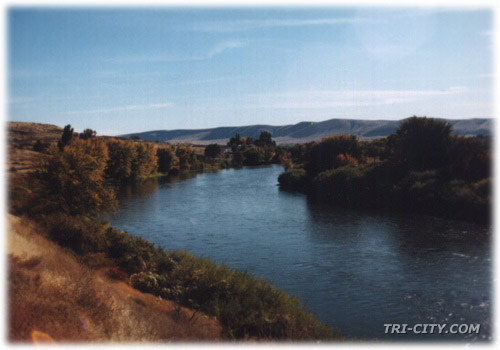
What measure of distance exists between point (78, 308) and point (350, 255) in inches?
725

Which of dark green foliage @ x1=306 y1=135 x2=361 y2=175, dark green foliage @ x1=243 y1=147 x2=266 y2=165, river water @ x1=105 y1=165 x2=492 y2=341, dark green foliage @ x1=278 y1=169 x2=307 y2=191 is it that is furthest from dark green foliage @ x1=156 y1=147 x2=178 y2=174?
river water @ x1=105 y1=165 x2=492 y2=341

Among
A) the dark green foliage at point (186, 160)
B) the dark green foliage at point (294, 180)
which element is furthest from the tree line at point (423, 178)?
the dark green foliage at point (186, 160)

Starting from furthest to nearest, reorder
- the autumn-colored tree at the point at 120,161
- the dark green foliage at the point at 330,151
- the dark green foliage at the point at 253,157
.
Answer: the dark green foliage at the point at 253,157, the autumn-colored tree at the point at 120,161, the dark green foliage at the point at 330,151

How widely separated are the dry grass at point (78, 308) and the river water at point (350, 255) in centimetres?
689

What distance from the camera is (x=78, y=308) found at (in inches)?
432

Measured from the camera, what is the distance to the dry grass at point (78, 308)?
935 cm

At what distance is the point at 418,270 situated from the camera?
2288 cm

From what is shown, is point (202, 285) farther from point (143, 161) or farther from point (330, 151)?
point (143, 161)

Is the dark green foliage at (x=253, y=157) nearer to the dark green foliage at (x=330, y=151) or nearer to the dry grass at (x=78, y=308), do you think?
the dark green foliage at (x=330, y=151)

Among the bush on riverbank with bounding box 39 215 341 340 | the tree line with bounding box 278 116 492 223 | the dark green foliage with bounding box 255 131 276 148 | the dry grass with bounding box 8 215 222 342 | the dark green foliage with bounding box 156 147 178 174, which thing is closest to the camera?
the dry grass with bounding box 8 215 222 342

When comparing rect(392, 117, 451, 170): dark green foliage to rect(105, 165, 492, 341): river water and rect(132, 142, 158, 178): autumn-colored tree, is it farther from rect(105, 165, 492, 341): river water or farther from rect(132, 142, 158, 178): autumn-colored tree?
rect(132, 142, 158, 178): autumn-colored tree

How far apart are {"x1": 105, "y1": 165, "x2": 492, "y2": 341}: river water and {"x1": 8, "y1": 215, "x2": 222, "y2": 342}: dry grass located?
6.89 meters

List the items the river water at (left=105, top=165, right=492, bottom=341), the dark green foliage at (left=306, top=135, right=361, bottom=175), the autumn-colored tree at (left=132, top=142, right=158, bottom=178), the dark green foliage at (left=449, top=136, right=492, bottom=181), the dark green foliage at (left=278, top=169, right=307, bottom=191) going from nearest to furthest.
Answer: the river water at (left=105, top=165, right=492, bottom=341), the dark green foliage at (left=449, top=136, right=492, bottom=181), the dark green foliage at (left=278, top=169, right=307, bottom=191), the dark green foliage at (left=306, top=135, right=361, bottom=175), the autumn-colored tree at (left=132, top=142, right=158, bottom=178)

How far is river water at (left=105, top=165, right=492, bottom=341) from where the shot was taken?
1759 centimetres
